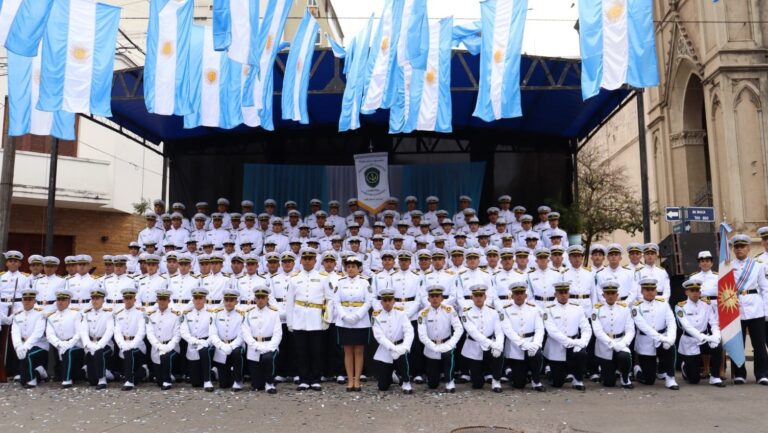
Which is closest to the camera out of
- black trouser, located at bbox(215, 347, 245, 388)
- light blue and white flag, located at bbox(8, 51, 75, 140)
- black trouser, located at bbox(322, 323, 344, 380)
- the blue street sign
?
black trouser, located at bbox(215, 347, 245, 388)

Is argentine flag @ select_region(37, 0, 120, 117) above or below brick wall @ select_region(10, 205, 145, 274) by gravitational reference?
above

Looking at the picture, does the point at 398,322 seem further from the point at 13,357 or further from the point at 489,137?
the point at 489,137

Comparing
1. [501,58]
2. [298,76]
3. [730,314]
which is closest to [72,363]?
[298,76]

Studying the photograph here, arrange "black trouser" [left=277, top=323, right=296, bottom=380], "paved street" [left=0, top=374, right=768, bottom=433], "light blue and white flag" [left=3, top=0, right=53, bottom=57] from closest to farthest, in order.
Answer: "paved street" [left=0, top=374, right=768, bottom=433] < "black trouser" [left=277, top=323, right=296, bottom=380] < "light blue and white flag" [left=3, top=0, right=53, bottom=57]

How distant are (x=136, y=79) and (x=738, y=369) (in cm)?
1097

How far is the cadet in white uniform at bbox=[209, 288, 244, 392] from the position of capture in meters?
7.79

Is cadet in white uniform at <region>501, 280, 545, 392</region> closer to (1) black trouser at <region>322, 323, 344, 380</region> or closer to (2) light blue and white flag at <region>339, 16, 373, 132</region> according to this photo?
(1) black trouser at <region>322, 323, 344, 380</region>

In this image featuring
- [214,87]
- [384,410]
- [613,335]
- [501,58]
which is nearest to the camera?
[384,410]

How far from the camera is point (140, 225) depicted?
20766 mm

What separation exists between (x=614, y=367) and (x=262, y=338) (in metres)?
4.42

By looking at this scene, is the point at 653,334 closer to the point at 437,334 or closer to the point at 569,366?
the point at 569,366

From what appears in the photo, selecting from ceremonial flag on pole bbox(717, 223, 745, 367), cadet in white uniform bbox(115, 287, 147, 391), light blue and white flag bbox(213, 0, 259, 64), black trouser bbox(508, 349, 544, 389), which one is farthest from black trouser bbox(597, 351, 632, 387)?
light blue and white flag bbox(213, 0, 259, 64)

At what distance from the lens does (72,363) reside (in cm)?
828

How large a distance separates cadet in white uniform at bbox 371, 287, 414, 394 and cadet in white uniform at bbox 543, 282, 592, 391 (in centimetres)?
175
